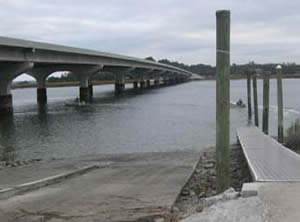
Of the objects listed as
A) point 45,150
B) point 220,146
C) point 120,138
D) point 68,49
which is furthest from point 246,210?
point 68,49

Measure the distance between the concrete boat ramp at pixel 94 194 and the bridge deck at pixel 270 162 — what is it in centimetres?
167

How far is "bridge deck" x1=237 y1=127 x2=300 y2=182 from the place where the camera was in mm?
8242

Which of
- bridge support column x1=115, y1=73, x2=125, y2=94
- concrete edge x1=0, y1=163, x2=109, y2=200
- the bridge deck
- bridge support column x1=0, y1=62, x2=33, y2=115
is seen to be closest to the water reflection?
bridge support column x1=0, y1=62, x2=33, y2=115

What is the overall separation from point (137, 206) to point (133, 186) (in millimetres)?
2224

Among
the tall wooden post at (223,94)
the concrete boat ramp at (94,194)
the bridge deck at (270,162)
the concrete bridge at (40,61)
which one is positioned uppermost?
the concrete bridge at (40,61)

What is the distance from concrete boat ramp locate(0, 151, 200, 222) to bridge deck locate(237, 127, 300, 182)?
1669 mm

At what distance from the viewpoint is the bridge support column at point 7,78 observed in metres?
48.1

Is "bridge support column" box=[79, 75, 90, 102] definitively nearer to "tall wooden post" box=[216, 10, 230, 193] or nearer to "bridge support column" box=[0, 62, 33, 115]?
"bridge support column" box=[0, 62, 33, 115]

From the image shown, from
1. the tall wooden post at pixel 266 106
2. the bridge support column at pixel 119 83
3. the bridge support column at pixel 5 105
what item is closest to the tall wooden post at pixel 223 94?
the tall wooden post at pixel 266 106

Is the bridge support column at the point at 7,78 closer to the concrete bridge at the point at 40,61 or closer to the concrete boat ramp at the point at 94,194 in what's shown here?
the concrete bridge at the point at 40,61

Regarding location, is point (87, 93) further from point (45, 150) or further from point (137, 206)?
point (137, 206)

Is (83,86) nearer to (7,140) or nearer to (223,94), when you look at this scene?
(7,140)

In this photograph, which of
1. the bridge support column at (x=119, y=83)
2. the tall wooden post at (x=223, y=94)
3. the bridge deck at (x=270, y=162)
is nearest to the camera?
the tall wooden post at (x=223, y=94)

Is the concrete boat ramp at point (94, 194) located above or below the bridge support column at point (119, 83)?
below
